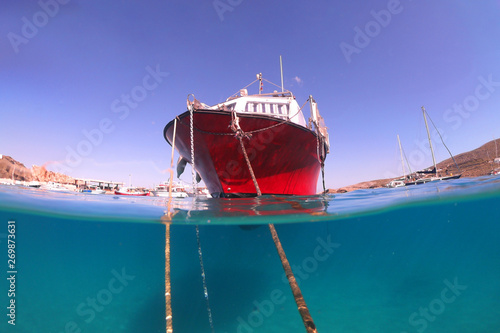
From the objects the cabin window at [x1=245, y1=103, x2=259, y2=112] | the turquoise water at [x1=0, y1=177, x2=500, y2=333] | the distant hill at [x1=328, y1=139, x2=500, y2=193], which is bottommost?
the turquoise water at [x1=0, y1=177, x2=500, y2=333]

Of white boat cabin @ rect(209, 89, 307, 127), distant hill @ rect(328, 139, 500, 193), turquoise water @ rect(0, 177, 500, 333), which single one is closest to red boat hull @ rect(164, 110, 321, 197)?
turquoise water @ rect(0, 177, 500, 333)

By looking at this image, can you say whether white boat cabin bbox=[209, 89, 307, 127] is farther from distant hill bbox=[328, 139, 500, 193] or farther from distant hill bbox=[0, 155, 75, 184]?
distant hill bbox=[328, 139, 500, 193]

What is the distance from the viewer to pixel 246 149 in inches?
421

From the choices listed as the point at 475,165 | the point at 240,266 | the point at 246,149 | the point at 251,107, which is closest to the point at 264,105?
the point at 251,107

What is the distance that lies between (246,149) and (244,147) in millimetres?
227

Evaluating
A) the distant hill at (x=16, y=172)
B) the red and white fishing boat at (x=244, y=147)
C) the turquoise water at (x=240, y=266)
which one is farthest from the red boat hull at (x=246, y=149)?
the distant hill at (x=16, y=172)

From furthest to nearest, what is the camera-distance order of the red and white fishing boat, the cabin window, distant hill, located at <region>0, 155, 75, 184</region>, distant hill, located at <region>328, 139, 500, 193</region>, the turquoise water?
distant hill, located at <region>328, 139, 500, 193</region> → the cabin window → distant hill, located at <region>0, 155, 75, 184</region> → the red and white fishing boat → the turquoise water

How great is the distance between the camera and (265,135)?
10602 mm

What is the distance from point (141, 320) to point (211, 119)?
9397 mm

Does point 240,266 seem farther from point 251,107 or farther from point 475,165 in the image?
point 475,165

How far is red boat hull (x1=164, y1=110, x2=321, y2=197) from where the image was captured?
10.2 metres

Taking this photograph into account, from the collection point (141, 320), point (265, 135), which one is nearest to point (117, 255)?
point (141, 320)

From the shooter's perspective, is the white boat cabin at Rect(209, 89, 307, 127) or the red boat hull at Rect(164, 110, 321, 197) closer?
the red boat hull at Rect(164, 110, 321, 197)

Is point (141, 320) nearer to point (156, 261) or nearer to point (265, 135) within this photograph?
point (265, 135)
